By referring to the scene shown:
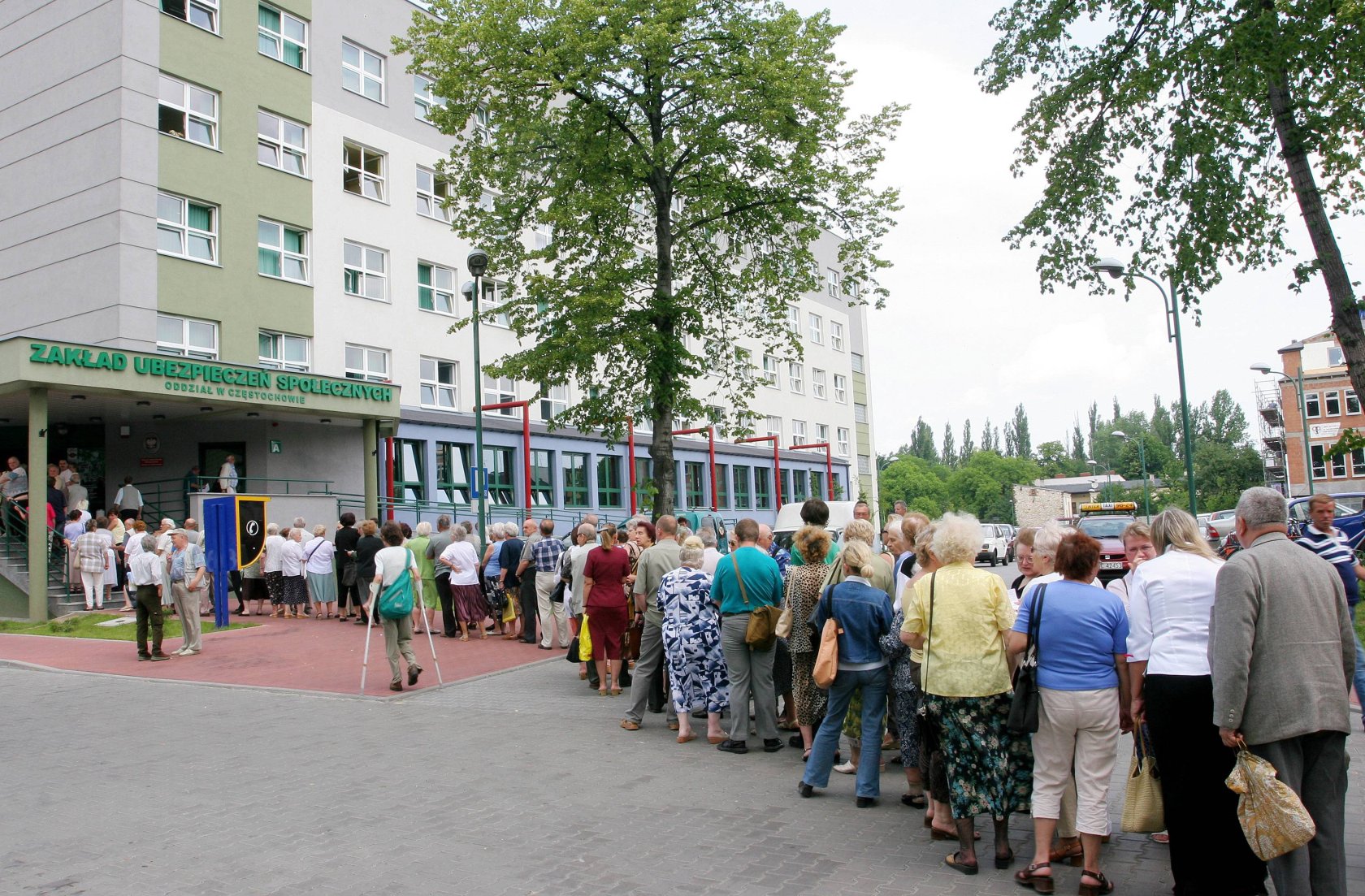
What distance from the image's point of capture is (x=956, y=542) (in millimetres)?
5840

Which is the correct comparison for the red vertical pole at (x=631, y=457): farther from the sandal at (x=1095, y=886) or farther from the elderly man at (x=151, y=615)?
the sandal at (x=1095, y=886)

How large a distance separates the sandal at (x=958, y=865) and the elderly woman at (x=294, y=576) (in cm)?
1559

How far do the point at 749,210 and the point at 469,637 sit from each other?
11.0 metres

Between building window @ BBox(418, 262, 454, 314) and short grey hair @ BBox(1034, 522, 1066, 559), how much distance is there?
28.5m

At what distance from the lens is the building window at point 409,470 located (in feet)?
101

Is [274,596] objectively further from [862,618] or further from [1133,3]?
[1133,3]

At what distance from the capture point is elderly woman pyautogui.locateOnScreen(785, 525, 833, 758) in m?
7.73

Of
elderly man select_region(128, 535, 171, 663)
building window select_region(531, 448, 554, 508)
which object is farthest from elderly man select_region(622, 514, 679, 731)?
building window select_region(531, 448, 554, 508)

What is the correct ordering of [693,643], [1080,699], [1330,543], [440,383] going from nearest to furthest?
[1080,699] < [1330,543] < [693,643] < [440,383]

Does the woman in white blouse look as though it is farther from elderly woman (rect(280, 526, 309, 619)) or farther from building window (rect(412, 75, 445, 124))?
building window (rect(412, 75, 445, 124))

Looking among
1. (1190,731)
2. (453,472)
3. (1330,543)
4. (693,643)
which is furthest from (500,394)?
Answer: (1190,731)

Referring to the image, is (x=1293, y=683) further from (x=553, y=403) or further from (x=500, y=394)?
(x=553, y=403)

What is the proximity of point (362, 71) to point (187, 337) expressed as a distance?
10562 mm

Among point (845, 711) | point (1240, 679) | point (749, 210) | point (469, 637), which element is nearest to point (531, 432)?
point (749, 210)
